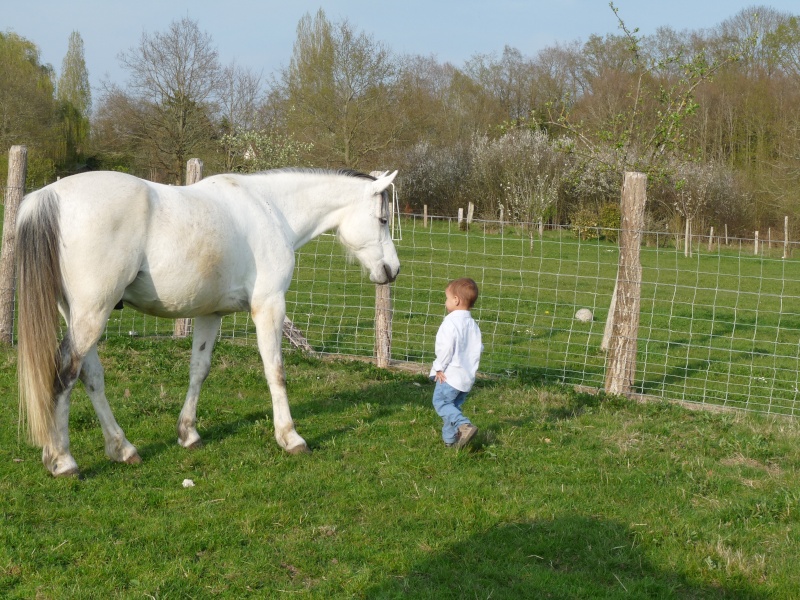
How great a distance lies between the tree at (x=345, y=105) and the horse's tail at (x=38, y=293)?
32.2 m

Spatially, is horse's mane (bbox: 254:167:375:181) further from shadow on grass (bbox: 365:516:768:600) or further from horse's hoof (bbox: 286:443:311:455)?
shadow on grass (bbox: 365:516:768:600)

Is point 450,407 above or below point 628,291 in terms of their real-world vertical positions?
below

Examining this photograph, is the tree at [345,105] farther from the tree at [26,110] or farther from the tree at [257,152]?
the tree at [26,110]

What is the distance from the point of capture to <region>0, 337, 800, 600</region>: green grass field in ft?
11.8

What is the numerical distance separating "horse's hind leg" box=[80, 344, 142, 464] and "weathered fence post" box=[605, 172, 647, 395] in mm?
4719

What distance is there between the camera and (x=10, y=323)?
8.43 meters

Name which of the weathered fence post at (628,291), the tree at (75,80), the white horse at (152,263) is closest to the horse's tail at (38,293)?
the white horse at (152,263)

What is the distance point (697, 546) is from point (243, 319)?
25.9 feet

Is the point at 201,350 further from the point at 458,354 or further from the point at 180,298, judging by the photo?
the point at 458,354

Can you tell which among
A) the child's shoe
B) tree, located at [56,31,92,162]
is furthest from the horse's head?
tree, located at [56,31,92,162]

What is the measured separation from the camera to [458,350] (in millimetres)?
5324

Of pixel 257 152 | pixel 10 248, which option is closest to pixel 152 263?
pixel 10 248

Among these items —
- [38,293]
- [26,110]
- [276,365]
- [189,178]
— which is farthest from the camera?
[26,110]

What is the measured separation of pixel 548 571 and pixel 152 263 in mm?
2926
